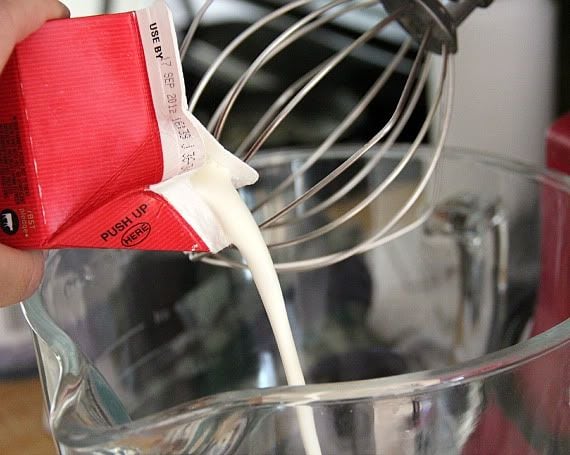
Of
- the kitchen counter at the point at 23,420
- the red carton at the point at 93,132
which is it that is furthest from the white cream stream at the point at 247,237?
the kitchen counter at the point at 23,420

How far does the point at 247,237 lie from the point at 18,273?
0.34 ft

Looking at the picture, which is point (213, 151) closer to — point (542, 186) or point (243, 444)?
point (243, 444)

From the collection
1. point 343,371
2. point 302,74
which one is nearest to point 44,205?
point 343,371

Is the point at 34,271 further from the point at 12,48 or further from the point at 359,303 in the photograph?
the point at 359,303

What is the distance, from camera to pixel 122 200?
0.36 meters

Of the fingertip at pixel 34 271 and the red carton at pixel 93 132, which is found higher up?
the red carton at pixel 93 132

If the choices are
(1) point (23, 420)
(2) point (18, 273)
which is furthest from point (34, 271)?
(1) point (23, 420)

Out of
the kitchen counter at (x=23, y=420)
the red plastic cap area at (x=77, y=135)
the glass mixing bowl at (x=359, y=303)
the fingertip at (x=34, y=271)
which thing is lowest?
the kitchen counter at (x=23, y=420)

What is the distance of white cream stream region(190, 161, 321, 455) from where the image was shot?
386mm

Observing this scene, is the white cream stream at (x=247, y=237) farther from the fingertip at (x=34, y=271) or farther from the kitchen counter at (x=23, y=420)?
the kitchen counter at (x=23, y=420)

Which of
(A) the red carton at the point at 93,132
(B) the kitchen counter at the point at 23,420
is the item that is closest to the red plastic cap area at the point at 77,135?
(A) the red carton at the point at 93,132

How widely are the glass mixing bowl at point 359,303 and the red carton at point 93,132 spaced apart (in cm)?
5

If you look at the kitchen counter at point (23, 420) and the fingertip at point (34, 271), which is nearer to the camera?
the fingertip at point (34, 271)

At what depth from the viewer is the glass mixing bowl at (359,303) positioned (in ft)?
1.48
